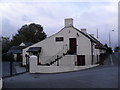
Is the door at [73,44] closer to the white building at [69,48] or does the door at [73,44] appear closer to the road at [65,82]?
the white building at [69,48]

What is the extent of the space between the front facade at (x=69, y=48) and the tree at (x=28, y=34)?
37.8 meters

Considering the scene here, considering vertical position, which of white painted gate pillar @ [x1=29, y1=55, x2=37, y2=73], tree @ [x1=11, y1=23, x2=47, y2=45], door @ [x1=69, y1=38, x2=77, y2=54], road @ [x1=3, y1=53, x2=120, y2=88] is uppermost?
tree @ [x1=11, y1=23, x2=47, y2=45]

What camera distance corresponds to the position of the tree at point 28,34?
72.2m

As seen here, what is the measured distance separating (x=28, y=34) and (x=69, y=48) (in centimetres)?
4315

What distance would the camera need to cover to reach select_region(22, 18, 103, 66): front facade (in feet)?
97.0

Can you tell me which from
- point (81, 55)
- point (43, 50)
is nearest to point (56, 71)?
point (81, 55)

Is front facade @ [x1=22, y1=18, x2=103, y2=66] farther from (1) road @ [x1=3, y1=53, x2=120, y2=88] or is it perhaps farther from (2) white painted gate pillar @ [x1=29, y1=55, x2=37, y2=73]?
(1) road @ [x1=3, y1=53, x2=120, y2=88]

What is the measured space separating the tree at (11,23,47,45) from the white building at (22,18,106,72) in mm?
37827

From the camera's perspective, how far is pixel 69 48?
3209 cm

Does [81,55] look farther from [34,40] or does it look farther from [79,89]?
[34,40]

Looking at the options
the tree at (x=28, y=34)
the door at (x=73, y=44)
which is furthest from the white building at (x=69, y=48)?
the tree at (x=28, y=34)

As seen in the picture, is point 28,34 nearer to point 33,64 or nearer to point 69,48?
point 69,48

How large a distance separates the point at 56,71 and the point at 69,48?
11.2m

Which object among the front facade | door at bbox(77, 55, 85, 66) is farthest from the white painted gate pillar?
door at bbox(77, 55, 85, 66)
